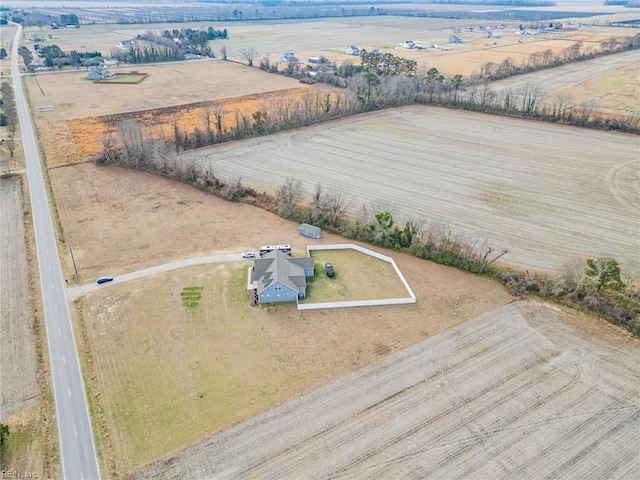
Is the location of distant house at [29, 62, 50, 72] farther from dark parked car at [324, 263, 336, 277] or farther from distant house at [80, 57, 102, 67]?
dark parked car at [324, 263, 336, 277]

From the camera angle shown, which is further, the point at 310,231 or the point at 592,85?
the point at 592,85

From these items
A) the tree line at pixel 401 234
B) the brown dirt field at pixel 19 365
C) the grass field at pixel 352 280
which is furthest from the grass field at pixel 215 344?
the brown dirt field at pixel 19 365

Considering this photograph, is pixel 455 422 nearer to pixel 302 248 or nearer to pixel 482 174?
pixel 302 248

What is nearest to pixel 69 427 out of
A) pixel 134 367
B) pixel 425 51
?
pixel 134 367

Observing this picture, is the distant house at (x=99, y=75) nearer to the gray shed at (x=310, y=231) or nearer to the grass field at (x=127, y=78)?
the grass field at (x=127, y=78)

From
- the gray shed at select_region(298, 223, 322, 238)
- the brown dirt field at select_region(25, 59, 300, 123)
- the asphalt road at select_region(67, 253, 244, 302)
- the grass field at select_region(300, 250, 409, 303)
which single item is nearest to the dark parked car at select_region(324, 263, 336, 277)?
the grass field at select_region(300, 250, 409, 303)

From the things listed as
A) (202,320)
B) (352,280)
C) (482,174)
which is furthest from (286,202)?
(482,174)

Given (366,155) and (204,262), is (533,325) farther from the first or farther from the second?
(366,155)
